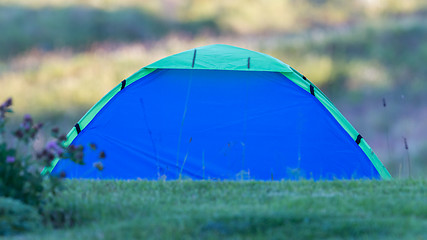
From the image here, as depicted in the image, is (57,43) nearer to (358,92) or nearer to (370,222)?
(358,92)

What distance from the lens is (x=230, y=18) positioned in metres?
24.0

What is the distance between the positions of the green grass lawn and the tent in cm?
125

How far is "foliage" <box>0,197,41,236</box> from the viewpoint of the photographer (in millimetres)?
4156

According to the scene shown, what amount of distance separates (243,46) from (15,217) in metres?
15.1

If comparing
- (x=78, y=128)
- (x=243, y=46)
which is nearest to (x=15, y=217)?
(x=78, y=128)

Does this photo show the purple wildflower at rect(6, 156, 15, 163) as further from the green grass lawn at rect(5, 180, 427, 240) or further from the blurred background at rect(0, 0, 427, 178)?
the blurred background at rect(0, 0, 427, 178)

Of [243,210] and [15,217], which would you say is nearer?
Answer: [15,217]

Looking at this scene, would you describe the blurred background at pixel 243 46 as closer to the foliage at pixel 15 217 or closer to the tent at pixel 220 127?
the tent at pixel 220 127

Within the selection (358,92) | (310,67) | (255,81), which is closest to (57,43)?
(310,67)

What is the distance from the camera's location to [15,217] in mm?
4199

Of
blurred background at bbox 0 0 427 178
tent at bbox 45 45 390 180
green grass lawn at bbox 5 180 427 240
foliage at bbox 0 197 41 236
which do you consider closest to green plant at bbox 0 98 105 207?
foliage at bbox 0 197 41 236

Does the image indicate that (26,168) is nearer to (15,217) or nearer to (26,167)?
(26,167)

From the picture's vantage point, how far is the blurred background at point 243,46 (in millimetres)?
16219

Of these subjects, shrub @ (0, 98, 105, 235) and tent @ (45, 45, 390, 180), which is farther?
tent @ (45, 45, 390, 180)
